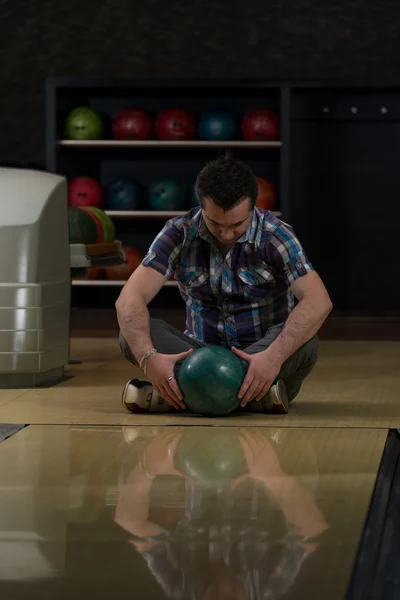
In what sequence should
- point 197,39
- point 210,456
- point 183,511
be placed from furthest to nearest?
point 197,39 < point 210,456 < point 183,511

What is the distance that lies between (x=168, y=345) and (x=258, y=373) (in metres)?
0.37

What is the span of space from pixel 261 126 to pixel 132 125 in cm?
89

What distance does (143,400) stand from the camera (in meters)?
3.69

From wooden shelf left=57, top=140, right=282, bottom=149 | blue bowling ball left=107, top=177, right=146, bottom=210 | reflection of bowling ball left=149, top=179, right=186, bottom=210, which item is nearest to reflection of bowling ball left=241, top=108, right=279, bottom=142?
wooden shelf left=57, top=140, right=282, bottom=149

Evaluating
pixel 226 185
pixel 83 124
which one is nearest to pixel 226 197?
pixel 226 185

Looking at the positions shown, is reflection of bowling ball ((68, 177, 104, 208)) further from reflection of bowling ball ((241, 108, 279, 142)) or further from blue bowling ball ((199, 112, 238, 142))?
reflection of bowling ball ((241, 108, 279, 142))

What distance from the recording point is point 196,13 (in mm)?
8305

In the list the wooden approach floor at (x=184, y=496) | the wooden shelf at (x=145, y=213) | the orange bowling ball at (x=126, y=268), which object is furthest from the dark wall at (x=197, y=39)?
the wooden approach floor at (x=184, y=496)

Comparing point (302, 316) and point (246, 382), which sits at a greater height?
point (302, 316)

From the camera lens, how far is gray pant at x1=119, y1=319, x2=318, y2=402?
3680mm

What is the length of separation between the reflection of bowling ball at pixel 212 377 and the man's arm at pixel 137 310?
0.60 ft

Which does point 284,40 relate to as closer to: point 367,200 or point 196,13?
point 196,13

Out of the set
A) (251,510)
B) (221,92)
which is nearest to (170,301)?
(221,92)

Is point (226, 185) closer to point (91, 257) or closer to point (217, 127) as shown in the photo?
point (91, 257)
